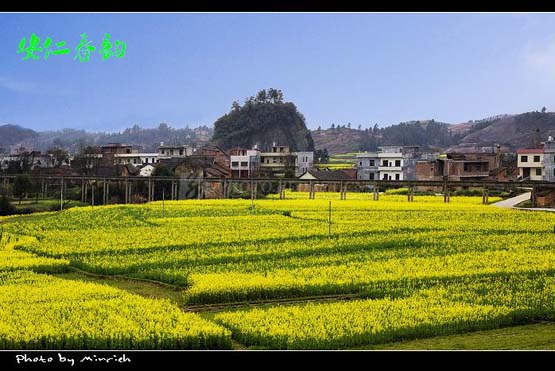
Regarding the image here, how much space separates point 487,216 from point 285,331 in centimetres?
742

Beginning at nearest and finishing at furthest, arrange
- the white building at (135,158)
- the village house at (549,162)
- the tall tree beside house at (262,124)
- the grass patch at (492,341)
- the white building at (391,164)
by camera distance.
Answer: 1. the grass patch at (492,341)
2. the tall tree beside house at (262,124)
3. the white building at (135,158)
4. the village house at (549,162)
5. the white building at (391,164)

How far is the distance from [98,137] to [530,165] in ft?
28.1

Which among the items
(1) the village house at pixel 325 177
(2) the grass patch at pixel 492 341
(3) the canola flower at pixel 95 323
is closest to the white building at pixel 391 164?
(1) the village house at pixel 325 177

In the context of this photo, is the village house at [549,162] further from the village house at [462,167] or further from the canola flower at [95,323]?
the canola flower at [95,323]

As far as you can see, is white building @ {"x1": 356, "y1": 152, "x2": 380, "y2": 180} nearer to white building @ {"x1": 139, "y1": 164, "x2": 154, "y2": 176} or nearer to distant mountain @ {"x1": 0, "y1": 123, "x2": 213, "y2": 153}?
white building @ {"x1": 139, "y1": 164, "x2": 154, "y2": 176}

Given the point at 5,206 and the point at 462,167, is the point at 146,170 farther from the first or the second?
the point at 462,167

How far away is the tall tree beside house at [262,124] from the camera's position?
34.1 ft

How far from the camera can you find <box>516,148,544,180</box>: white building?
13930 millimetres

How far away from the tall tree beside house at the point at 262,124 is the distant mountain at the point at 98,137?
0.36 metres

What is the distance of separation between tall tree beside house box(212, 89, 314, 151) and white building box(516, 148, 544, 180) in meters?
4.14

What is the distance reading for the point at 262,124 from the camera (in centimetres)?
1214

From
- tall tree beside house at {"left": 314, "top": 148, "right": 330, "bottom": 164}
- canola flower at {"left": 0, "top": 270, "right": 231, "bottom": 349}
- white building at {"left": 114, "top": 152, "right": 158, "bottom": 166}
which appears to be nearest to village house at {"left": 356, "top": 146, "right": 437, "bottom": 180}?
tall tree beside house at {"left": 314, "top": 148, "right": 330, "bottom": 164}

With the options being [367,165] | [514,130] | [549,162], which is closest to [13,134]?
[514,130]

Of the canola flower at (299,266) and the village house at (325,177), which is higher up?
the village house at (325,177)
